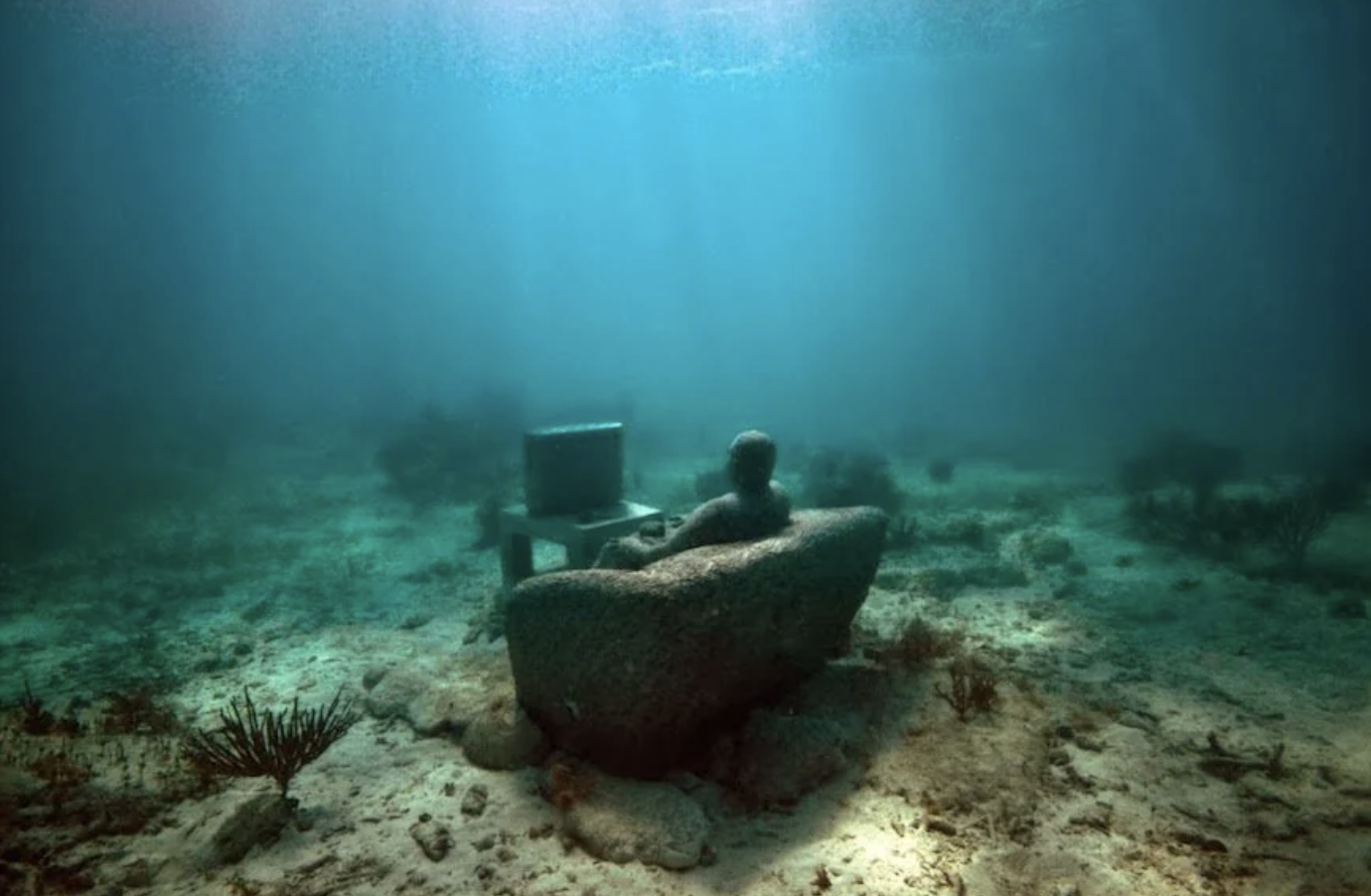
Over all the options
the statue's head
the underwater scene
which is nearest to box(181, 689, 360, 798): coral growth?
the underwater scene

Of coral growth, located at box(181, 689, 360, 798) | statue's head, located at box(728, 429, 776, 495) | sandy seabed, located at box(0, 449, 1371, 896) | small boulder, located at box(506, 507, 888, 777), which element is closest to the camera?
sandy seabed, located at box(0, 449, 1371, 896)

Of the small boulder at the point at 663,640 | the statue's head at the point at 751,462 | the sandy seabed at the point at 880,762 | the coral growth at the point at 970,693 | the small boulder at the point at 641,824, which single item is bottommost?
the sandy seabed at the point at 880,762

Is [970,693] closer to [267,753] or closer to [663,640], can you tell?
[663,640]

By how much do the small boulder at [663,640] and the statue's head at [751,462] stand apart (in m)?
0.51

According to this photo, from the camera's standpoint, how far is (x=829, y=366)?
73188mm

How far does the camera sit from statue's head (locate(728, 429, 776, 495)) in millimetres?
5781

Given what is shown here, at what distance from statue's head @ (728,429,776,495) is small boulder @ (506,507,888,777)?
1.68 ft

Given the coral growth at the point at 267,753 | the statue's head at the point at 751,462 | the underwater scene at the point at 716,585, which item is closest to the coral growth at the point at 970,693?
the underwater scene at the point at 716,585

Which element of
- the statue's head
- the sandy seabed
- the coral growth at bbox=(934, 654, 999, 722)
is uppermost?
the statue's head

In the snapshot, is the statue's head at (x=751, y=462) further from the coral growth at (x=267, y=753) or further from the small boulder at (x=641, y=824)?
the coral growth at (x=267, y=753)

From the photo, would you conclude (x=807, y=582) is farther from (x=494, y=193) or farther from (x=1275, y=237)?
(x=494, y=193)

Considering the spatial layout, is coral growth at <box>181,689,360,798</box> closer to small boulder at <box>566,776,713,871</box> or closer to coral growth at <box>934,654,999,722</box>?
small boulder at <box>566,776,713,871</box>

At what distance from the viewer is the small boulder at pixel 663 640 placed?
4.66 meters

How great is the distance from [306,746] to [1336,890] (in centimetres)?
668
